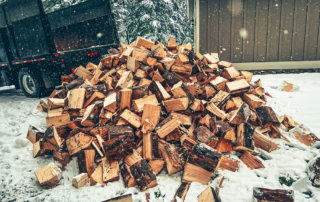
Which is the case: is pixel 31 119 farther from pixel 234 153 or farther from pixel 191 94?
pixel 234 153

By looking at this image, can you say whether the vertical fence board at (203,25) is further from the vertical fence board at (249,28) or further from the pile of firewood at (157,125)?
the pile of firewood at (157,125)

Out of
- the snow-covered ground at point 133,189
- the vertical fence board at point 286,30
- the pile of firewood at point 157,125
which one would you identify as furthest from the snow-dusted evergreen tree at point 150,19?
the snow-covered ground at point 133,189

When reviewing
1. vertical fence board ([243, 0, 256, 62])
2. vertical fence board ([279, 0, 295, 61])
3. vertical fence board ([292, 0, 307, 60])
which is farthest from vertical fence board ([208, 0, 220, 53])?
vertical fence board ([292, 0, 307, 60])

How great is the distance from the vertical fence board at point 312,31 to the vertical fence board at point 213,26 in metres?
2.91

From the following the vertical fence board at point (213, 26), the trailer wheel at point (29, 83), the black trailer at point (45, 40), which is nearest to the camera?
the black trailer at point (45, 40)

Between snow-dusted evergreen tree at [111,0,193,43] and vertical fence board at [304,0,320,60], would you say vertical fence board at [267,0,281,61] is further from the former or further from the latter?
snow-dusted evergreen tree at [111,0,193,43]

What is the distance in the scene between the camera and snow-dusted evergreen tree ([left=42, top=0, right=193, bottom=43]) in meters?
11.3

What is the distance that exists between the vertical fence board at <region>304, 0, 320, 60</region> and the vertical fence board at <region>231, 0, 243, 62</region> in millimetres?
2139

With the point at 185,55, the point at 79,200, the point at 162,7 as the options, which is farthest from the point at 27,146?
the point at 162,7

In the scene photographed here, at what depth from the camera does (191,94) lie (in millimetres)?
2777

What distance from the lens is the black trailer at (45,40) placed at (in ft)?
15.3

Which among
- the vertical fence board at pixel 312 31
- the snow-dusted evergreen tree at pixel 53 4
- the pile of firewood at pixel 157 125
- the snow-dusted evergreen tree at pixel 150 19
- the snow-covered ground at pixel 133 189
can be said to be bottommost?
the snow-covered ground at pixel 133 189

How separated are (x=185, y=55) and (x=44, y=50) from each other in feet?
11.6

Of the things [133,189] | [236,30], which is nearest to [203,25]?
[236,30]
